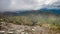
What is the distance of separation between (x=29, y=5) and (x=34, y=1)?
0.09 m

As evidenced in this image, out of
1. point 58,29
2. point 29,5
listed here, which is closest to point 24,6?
point 29,5

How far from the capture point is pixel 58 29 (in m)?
1.96

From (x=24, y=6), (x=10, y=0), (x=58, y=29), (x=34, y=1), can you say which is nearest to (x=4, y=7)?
(x=10, y=0)

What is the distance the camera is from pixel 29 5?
2010mm

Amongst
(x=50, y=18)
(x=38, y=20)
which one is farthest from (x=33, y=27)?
(x=50, y=18)

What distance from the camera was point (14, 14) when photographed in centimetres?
200

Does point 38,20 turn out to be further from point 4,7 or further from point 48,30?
point 4,7

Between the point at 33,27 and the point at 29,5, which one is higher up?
the point at 29,5

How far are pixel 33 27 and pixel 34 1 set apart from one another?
356 mm

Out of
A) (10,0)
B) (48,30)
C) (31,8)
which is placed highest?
(10,0)

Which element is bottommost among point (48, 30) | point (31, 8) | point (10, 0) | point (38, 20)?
point (48, 30)

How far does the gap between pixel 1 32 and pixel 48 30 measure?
63 centimetres

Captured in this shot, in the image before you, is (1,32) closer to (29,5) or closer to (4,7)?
(4,7)

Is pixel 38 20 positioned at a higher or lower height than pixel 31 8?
A: lower
